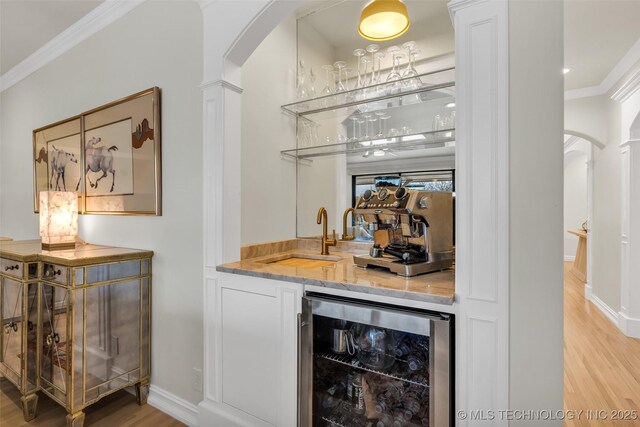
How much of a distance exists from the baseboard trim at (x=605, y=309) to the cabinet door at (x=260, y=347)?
4.32 metres

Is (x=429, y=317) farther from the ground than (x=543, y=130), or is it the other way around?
(x=543, y=130)

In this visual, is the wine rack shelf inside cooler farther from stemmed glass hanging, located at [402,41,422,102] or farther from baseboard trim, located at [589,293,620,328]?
baseboard trim, located at [589,293,620,328]

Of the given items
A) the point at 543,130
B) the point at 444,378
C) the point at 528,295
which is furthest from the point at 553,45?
the point at 444,378

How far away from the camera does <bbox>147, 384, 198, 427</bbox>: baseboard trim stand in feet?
6.48

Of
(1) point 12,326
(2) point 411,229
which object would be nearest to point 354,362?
(2) point 411,229

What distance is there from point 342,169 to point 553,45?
1479 mm

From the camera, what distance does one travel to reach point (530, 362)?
1081 mm

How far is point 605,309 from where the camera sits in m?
4.25

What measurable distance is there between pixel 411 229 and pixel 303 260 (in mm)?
969

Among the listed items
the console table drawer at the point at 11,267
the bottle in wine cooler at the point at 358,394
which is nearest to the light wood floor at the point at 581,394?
the console table drawer at the point at 11,267

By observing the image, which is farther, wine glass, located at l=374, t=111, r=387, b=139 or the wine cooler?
wine glass, located at l=374, t=111, r=387, b=139

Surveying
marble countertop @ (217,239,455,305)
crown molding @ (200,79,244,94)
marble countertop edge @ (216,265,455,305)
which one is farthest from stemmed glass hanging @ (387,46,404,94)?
marble countertop edge @ (216,265,455,305)

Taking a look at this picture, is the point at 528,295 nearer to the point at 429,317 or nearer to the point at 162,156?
the point at 429,317

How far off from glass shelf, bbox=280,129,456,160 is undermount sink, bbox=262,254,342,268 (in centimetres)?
78
